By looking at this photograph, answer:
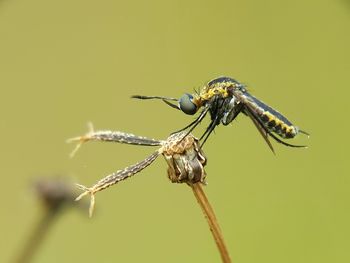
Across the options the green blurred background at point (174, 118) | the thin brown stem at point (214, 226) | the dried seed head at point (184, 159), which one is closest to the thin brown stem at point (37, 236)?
the dried seed head at point (184, 159)

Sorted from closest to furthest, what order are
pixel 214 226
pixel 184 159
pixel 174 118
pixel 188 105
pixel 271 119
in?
pixel 214 226 → pixel 184 159 → pixel 271 119 → pixel 188 105 → pixel 174 118

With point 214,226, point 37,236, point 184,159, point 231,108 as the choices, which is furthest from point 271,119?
point 37,236

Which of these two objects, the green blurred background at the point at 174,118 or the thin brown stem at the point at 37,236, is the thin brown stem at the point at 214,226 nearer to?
the thin brown stem at the point at 37,236

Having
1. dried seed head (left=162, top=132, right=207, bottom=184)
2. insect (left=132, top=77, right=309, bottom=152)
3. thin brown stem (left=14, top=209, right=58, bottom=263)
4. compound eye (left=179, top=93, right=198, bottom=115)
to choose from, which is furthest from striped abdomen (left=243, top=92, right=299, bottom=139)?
thin brown stem (left=14, top=209, right=58, bottom=263)

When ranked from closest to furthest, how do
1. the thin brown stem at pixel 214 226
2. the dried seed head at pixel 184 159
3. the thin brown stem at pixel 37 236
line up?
the thin brown stem at pixel 214 226, the dried seed head at pixel 184 159, the thin brown stem at pixel 37 236

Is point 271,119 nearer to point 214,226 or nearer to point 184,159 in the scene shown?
point 184,159

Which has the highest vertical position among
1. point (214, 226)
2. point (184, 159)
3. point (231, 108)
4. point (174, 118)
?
point (174, 118)

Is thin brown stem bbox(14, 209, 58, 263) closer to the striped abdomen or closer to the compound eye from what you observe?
the compound eye
